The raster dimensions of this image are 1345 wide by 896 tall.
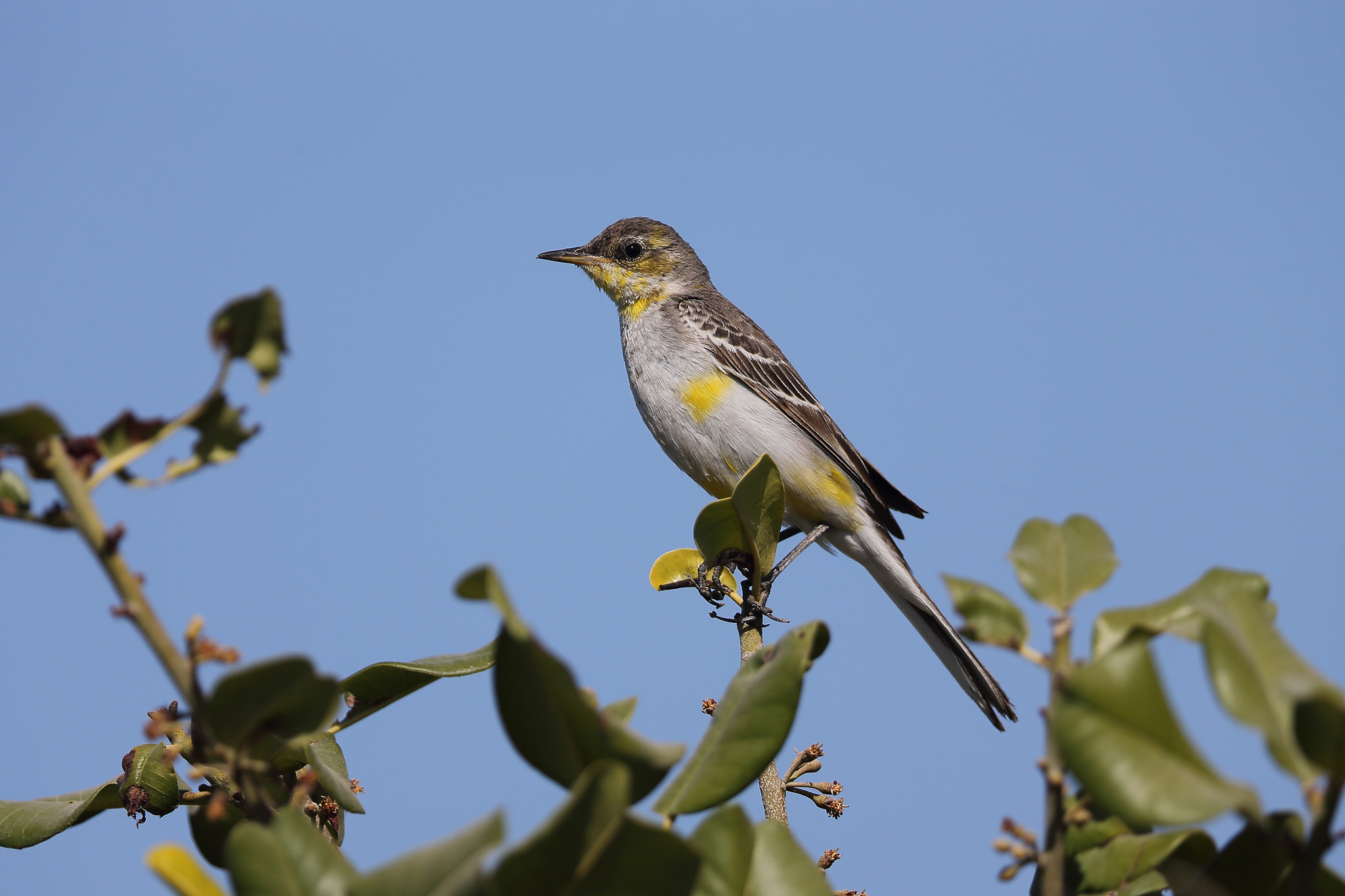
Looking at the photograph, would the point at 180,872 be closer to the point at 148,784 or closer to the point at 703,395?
the point at 148,784

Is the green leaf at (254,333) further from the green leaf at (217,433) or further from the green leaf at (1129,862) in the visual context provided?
the green leaf at (1129,862)

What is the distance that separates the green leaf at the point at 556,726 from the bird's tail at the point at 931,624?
240 inches

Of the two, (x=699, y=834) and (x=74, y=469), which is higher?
(x=74, y=469)

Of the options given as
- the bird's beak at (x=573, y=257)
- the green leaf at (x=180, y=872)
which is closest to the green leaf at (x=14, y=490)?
the green leaf at (x=180, y=872)

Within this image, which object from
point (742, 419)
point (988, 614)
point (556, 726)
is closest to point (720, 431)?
point (742, 419)

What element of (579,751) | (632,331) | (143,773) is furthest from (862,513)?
(579,751)

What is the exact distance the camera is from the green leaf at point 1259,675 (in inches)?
35.6

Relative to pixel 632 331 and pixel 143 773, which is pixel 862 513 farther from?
pixel 143 773

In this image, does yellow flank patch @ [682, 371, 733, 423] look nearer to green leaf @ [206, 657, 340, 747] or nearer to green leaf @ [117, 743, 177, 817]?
green leaf @ [117, 743, 177, 817]

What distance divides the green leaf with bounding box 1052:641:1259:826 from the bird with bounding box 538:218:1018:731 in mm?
6337

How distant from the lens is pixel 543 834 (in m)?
0.94

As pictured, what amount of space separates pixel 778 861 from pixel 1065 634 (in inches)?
16.8

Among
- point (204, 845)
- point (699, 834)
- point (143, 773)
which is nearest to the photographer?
point (699, 834)

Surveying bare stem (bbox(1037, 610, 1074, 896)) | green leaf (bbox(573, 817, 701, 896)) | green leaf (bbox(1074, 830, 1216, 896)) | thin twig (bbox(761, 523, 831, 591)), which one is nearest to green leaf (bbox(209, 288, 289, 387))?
green leaf (bbox(573, 817, 701, 896))
